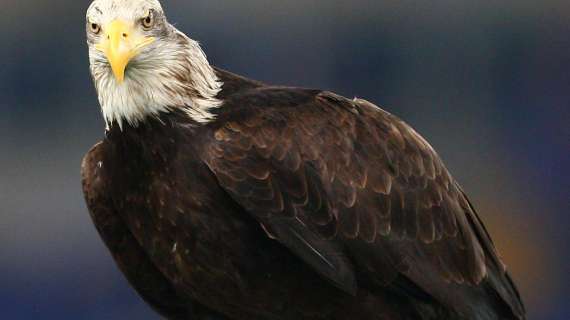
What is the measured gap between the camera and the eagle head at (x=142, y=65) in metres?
5.02

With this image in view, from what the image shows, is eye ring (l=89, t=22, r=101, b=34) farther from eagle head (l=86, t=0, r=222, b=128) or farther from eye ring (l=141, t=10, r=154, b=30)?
eye ring (l=141, t=10, r=154, b=30)

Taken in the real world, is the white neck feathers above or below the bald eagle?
above

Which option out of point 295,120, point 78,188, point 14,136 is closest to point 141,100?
point 295,120

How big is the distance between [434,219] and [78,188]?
10.2 feet

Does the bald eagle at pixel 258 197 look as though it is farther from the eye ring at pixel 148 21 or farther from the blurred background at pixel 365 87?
the blurred background at pixel 365 87

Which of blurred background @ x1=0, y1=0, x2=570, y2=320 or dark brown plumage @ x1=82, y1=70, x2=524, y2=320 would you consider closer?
dark brown plumage @ x1=82, y1=70, x2=524, y2=320

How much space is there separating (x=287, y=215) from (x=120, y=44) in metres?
0.84

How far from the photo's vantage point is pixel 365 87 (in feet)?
27.6

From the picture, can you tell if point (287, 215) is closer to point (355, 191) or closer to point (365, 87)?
point (355, 191)

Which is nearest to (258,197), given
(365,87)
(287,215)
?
(287,215)

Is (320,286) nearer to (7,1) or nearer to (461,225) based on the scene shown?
(461,225)

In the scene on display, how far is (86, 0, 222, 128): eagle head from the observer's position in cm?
502

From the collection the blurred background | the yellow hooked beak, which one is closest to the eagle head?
the yellow hooked beak

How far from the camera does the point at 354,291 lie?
5.21 m
